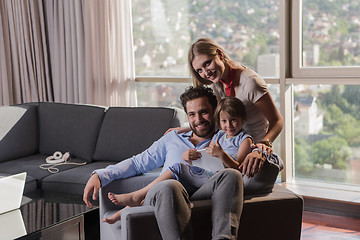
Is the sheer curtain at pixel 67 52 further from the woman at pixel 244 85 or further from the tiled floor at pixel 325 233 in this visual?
the woman at pixel 244 85

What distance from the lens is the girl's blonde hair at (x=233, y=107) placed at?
246 centimetres

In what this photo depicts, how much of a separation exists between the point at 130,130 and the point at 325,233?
5.02 ft

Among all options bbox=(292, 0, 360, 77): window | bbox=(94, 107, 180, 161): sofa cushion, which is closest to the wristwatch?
bbox=(94, 107, 180, 161): sofa cushion

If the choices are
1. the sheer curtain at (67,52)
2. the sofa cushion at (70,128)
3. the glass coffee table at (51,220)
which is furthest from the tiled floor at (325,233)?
the sheer curtain at (67,52)

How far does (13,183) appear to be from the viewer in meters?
2.78

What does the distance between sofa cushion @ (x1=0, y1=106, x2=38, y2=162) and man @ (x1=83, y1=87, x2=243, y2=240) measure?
1662mm

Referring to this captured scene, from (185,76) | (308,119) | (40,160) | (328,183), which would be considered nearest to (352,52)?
(308,119)

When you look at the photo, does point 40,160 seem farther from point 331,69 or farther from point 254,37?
point 331,69

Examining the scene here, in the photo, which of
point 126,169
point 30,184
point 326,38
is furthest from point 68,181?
point 326,38

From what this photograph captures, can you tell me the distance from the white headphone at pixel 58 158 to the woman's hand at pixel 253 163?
194 centimetres

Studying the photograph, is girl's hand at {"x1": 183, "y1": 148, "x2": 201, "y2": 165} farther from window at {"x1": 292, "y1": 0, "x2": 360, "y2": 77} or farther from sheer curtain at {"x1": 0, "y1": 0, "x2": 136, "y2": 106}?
sheer curtain at {"x1": 0, "y1": 0, "x2": 136, "y2": 106}

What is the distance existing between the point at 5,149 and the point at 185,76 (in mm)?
1647

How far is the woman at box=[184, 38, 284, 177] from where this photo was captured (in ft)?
8.29

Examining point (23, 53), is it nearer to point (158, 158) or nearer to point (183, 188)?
point (158, 158)
